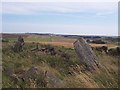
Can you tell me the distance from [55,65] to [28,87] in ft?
16.1

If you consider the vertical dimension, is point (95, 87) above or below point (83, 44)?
below

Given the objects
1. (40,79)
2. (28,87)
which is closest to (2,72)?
(40,79)

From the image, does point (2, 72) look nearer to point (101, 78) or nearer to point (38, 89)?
point (38, 89)

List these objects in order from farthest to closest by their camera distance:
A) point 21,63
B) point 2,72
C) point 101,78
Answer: point 21,63 < point 2,72 < point 101,78

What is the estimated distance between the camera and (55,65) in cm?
1217

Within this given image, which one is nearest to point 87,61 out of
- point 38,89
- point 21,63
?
point 21,63

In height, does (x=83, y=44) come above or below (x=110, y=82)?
above

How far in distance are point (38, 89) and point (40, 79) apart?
30.8 inches

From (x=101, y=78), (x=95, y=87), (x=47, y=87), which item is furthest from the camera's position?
(x=101, y=78)

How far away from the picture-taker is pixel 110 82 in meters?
7.95

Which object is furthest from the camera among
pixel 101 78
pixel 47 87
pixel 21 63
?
pixel 21 63

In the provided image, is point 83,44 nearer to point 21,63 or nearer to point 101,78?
point 21,63

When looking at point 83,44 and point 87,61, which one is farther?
point 83,44

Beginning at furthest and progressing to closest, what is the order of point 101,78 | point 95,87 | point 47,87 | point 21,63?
1. point 21,63
2. point 101,78
3. point 47,87
4. point 95,87
